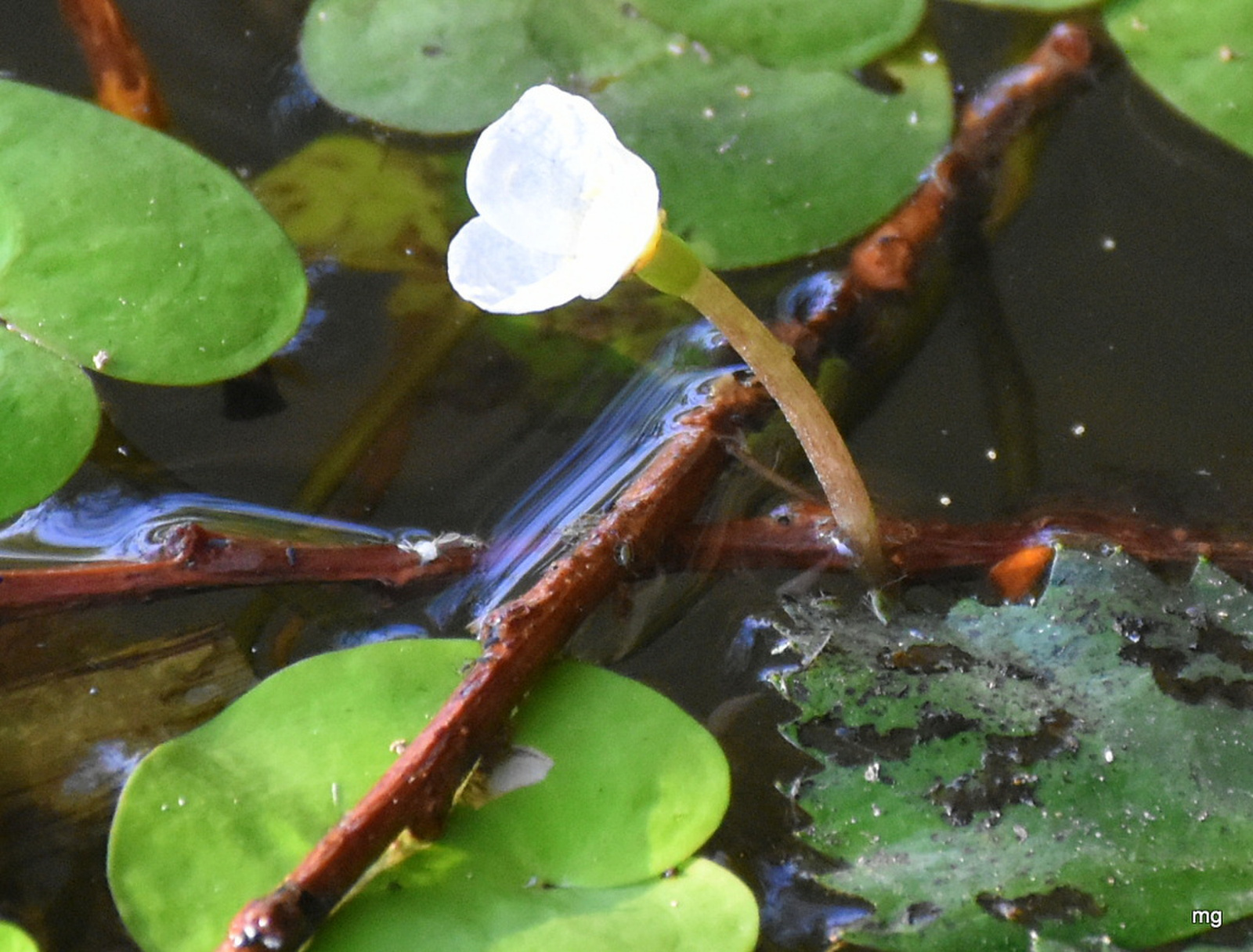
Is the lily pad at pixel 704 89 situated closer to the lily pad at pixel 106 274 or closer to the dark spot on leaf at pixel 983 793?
the lily pad at pixel 106 274

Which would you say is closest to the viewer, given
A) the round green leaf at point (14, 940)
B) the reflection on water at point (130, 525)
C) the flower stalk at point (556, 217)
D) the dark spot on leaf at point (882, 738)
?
the flower stalk at point (556, 217)

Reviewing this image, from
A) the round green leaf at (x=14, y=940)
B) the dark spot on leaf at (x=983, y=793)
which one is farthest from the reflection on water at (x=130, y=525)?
the dark spot on leaf at (x=983, y=793)

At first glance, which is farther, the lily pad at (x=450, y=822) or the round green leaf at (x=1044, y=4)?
the round green leaf at (x=1044, y=4)

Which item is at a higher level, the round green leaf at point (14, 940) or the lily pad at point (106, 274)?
the lily pad at point (106, 274)

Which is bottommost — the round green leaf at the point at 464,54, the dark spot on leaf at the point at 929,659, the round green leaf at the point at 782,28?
the dark spot on leaf at the point at 929,659

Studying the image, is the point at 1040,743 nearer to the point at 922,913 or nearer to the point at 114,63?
the point at 922,913

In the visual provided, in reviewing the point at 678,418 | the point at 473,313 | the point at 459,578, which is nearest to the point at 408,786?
the point at 459,578
